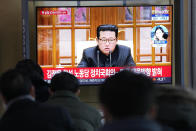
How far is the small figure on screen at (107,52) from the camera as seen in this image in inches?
209

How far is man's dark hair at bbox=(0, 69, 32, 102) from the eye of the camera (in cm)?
193

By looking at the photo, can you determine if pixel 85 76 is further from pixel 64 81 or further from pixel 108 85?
pixel 108 85

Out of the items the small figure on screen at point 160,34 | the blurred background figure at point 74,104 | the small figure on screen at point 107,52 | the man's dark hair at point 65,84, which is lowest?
the blurred background figure at point 74,104

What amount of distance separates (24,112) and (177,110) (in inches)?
33.9

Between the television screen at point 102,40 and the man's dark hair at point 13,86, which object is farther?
the television screen at point 102,40

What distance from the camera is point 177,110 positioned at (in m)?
1.27

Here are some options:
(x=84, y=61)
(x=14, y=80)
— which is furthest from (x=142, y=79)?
(x=84, y=61)

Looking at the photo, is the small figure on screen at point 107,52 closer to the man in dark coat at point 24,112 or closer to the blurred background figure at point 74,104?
the blurred background figure at point 74,104

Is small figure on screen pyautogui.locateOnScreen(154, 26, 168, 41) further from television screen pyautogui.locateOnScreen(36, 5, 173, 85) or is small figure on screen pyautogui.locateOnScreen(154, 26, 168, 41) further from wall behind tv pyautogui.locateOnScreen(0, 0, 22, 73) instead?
wall behind tv pyautogui.locateOnScreen(0, 0, 22, 73)

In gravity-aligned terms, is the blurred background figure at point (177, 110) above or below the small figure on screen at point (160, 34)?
below

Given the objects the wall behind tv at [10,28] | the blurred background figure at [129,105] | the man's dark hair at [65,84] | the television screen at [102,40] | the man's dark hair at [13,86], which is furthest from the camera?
the wall behind tv at [10,28]

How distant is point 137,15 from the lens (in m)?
5.31

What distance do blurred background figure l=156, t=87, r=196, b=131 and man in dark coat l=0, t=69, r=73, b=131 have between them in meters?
0.68

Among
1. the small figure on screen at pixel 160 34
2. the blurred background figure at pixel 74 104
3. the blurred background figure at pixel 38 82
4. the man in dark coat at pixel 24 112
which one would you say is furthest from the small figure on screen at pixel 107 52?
the man in dark coat at pixel 24 112
